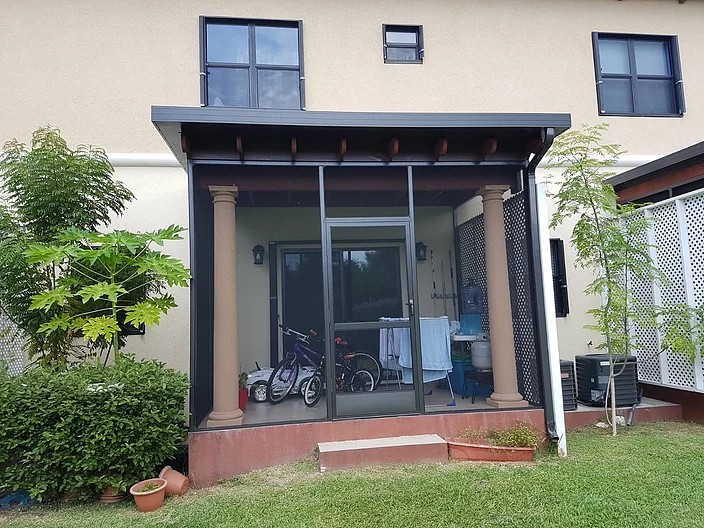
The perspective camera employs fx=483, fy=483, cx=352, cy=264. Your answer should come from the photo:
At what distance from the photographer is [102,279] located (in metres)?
4.17

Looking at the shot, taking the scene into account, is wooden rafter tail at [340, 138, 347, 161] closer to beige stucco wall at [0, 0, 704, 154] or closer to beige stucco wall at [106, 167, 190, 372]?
beige stucco wall at [0, 0, 704, 154]

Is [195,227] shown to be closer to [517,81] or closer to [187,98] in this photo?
[187,98]

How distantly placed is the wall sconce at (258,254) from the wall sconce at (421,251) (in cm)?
215

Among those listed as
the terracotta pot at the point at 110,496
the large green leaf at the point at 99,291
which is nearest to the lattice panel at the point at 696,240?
the large green leaf at the point at 99,291

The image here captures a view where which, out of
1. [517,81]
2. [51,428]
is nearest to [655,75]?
[517,81]

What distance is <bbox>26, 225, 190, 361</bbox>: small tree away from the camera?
12.3 feet

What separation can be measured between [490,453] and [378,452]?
98 cm

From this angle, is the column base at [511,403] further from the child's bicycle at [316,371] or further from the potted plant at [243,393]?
the potted plant at [243,393]

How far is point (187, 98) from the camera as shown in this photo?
616 centimetres

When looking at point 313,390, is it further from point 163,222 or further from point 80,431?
point 163,222

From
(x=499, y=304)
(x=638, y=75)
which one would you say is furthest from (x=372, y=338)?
(x=638, y=75)

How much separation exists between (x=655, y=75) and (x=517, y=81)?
2.20 meters

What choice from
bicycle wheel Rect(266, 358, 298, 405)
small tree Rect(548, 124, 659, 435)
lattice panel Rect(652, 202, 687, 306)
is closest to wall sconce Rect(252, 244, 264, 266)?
bicycle wheel Rect(266, 358, 298, 405)

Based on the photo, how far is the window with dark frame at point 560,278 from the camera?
6.51 metres
